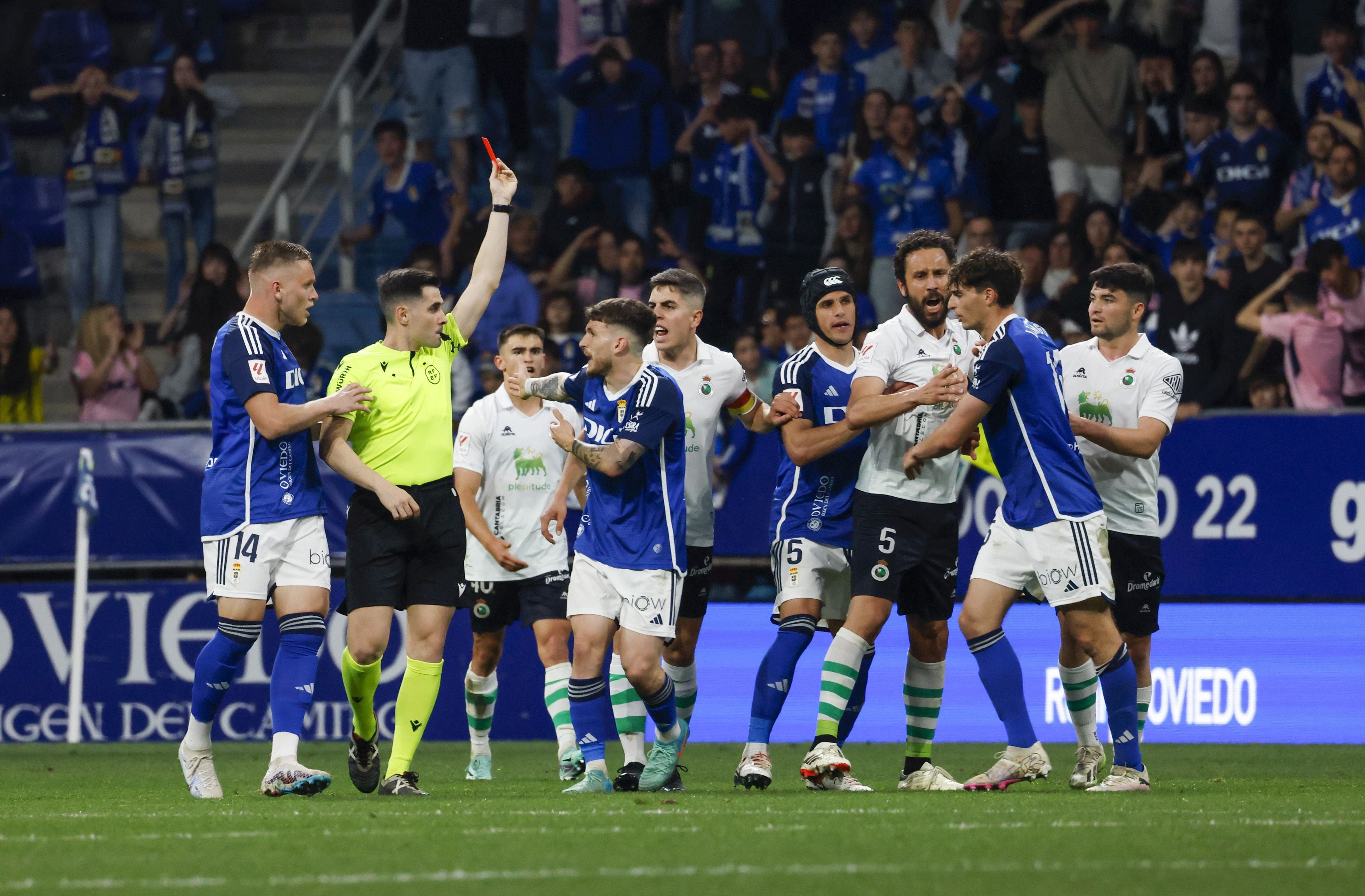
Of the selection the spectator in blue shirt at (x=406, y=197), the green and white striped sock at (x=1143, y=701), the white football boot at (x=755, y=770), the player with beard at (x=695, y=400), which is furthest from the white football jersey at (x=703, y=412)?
the spectator in blue shirt at (x=406, y=197)

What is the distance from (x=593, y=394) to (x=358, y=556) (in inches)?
49.4

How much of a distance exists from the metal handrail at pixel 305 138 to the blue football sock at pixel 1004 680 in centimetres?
A: 960

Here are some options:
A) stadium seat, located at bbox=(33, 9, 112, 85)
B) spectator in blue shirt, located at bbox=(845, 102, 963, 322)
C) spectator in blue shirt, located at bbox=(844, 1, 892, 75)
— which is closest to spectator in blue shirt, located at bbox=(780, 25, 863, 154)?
spectator in blue shirt, located at bbox=(844, 1, 892, 75)

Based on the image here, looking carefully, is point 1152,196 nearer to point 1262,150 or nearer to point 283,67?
point 1262,150

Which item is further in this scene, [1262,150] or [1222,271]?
[1262,150]

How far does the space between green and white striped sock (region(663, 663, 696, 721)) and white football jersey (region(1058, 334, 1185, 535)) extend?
2.22m

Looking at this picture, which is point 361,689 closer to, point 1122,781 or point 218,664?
point 218,664

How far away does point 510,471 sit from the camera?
971 cm

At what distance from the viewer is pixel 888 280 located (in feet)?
46.3

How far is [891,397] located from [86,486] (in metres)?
6.44

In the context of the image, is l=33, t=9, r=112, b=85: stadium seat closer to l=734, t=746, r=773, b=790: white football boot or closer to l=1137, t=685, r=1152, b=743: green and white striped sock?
l=734, t=746, r=773, b=790: white football boot

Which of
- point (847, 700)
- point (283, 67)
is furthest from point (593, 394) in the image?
point (283, 67)

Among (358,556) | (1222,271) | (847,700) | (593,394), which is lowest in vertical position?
(847,700)

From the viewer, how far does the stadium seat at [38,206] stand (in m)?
16.3
